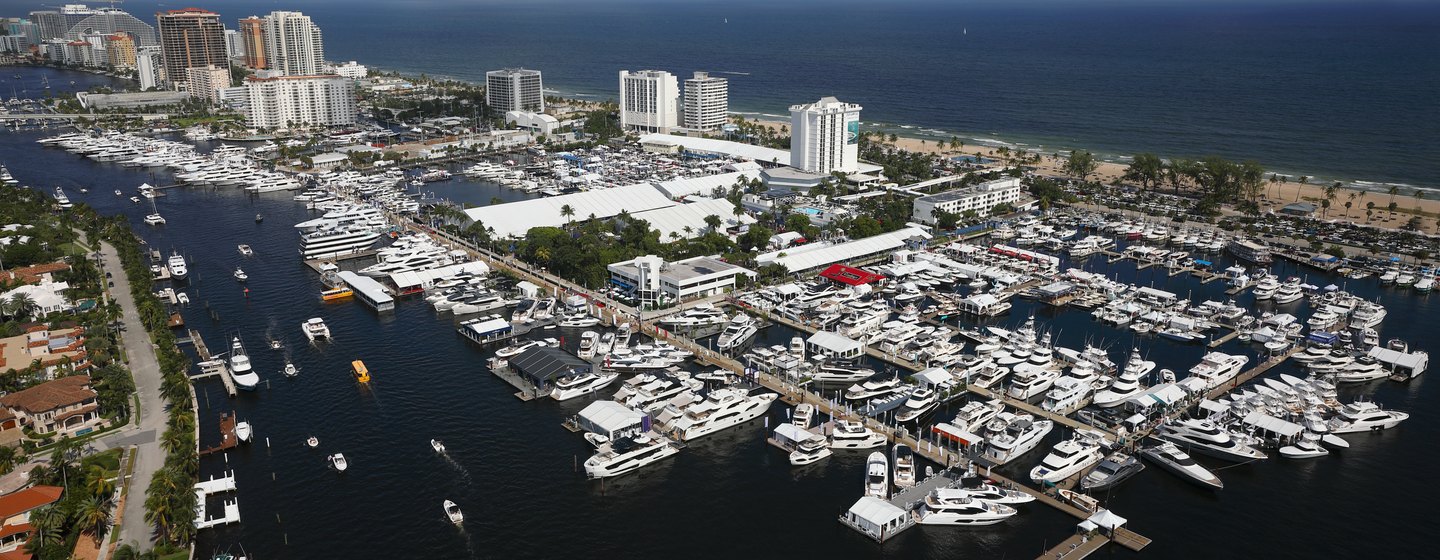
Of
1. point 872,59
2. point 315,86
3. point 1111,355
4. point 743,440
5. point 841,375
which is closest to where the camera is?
point 743,440

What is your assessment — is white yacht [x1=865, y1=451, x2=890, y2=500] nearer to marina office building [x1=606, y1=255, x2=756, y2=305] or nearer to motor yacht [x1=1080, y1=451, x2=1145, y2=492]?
motor yacht [x1=1080, y1=451, x2=1145, y2=492]

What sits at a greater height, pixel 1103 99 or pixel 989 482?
pixel 1103 99

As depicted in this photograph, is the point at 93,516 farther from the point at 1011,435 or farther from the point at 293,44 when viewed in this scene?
the point at 293,44

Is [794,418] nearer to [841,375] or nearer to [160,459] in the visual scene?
[841,375]

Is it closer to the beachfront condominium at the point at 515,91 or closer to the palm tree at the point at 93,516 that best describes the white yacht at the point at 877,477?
the palm tree at the point at 93,516

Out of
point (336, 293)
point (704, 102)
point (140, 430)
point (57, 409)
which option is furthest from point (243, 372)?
point (704, 102)

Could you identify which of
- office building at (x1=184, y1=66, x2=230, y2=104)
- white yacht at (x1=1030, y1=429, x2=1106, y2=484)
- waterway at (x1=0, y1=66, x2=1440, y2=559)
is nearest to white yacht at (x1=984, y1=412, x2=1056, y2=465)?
waterway at (x1=0, y1=66, x2=1440, y2=559)

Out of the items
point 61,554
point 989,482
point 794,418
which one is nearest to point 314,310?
point 61,554
